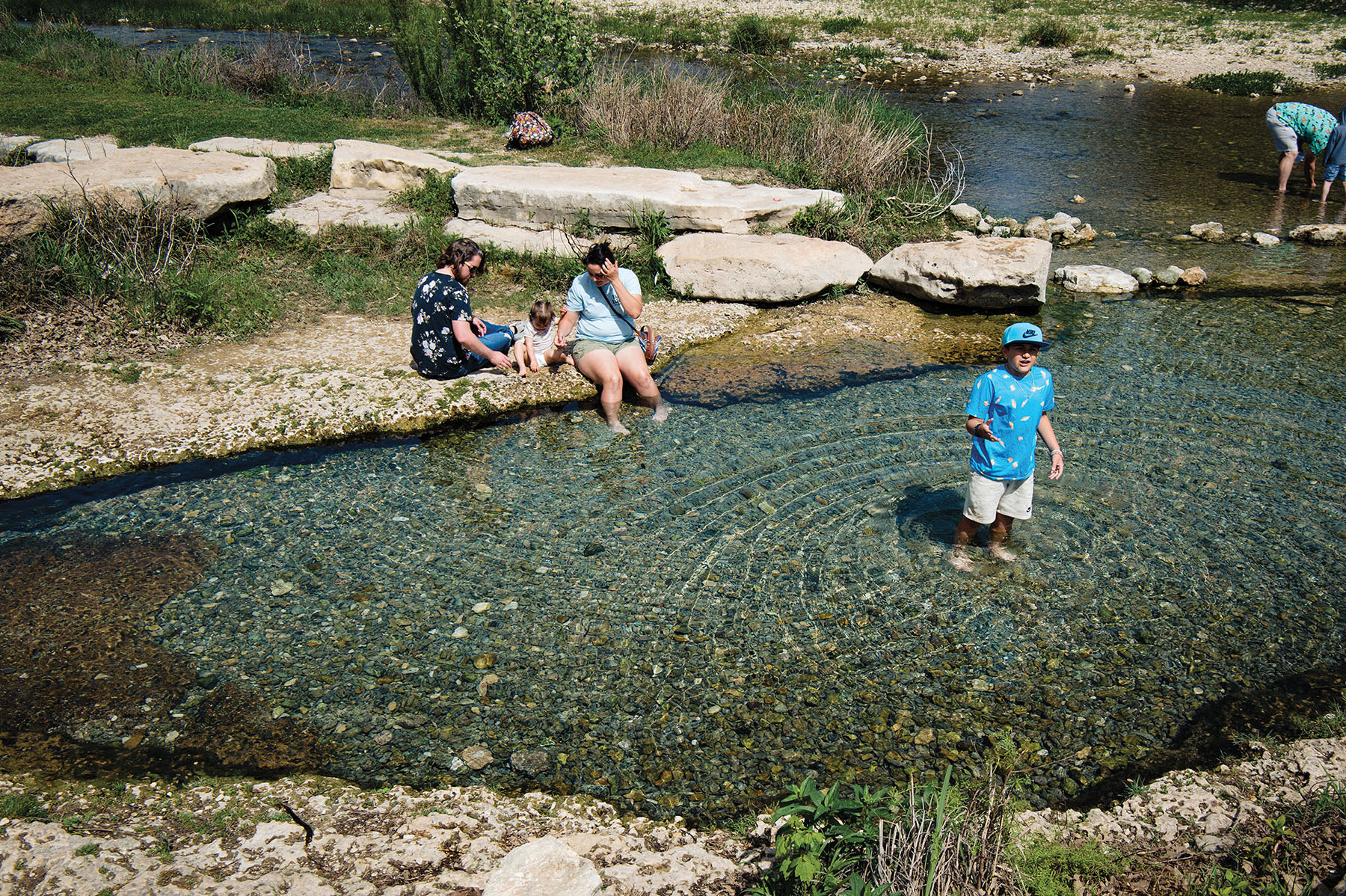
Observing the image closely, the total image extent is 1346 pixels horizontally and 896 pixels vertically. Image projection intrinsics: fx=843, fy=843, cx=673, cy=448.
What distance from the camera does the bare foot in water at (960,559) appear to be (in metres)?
5.02

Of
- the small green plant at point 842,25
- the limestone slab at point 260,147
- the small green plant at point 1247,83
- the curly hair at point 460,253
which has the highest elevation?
the small green plant at point 842,25

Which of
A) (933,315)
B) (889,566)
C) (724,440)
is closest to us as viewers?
(889,566)

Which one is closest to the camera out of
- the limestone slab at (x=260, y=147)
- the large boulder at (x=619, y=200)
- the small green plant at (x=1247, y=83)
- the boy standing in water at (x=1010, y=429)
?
the boy standing in water at (x=1010, y=429)

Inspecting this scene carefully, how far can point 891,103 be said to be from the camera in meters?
18.6

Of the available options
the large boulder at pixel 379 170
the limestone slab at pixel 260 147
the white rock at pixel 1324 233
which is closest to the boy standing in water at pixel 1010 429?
the large boulder at pixel 379 170

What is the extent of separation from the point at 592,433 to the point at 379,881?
13.0 ft

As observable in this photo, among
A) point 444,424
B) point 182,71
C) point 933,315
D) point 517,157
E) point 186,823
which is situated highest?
point 182,71

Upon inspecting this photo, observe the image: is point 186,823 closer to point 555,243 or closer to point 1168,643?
point 1168,643

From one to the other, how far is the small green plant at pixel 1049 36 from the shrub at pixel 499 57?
54.7 ft

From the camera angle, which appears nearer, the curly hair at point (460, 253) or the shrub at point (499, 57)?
the curly hair at point (460, 253)

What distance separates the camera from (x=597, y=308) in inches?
272

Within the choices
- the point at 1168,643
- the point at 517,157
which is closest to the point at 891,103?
the point at 517,157

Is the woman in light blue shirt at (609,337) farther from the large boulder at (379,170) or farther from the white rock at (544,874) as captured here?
the large boulder at (379,170)

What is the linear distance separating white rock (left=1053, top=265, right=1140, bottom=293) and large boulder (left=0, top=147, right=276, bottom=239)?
902 centimetres
